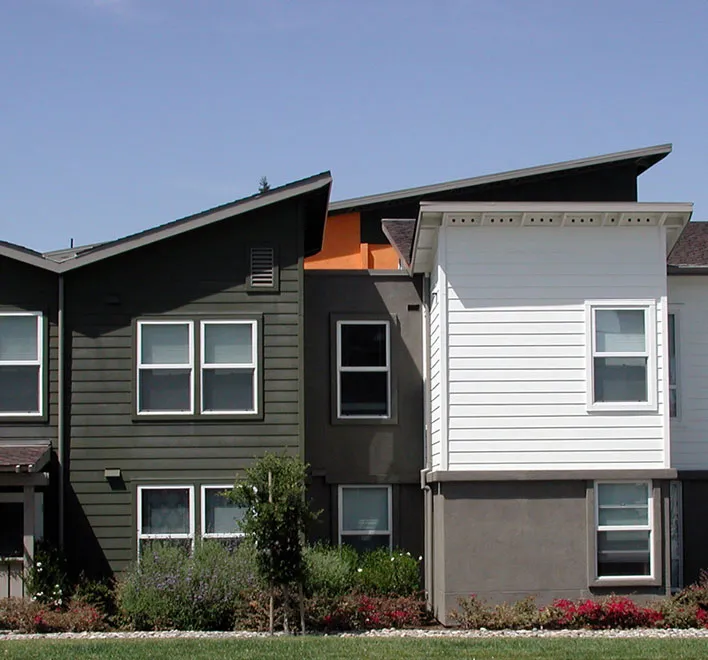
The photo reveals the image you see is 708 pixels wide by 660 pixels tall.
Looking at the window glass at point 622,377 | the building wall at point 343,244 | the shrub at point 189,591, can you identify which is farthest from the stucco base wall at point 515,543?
the building wall at point 343,244

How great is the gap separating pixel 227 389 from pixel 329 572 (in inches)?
136

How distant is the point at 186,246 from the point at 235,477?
3759 mm

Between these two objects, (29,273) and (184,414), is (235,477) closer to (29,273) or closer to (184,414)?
(184,414)

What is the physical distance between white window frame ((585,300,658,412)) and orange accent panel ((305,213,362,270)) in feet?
35.1

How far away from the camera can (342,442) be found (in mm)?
20891

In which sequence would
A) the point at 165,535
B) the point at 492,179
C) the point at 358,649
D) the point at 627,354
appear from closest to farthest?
the point at 358,649 < the point at 627,354 < the point at 165,535 < the point at 492,179

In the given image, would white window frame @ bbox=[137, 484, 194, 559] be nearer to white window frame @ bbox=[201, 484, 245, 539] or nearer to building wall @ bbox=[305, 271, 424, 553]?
white window frame @ bbox=[201, 484, 245, 539]

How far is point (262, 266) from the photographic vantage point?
19.7 meters

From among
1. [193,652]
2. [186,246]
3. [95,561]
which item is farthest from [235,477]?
[193,652]

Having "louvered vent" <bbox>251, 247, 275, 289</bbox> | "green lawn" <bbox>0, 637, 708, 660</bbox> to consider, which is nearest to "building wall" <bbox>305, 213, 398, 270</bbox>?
"louvered vent" <bbox>251, 247, 275, 289</bbox>

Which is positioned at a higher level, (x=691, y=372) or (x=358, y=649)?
(x=691, y=372)

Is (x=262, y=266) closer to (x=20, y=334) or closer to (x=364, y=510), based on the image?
(x=20, y=334)

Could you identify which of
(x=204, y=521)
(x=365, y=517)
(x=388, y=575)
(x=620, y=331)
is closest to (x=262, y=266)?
(x=204, y=521)

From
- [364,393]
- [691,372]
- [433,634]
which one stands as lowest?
[433,634]
